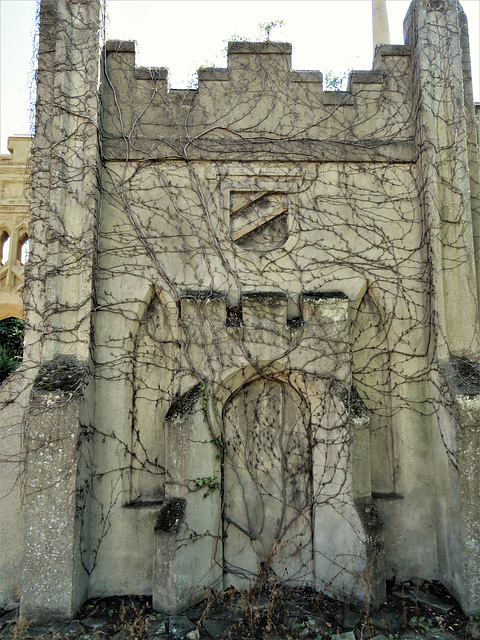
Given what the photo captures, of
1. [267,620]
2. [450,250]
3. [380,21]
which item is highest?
[380,21]

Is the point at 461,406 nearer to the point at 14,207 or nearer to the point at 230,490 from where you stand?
the point at 230,490

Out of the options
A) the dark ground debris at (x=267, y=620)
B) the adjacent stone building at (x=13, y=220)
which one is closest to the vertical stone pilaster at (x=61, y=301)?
the dark ground debris at (x=267, y=620)

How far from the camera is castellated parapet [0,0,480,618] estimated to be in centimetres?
561

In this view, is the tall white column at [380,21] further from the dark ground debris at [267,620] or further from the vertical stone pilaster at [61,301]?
the dark ground debris at [267,620]

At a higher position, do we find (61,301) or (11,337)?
(11,337)

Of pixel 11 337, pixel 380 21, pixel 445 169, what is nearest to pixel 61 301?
pixel 445 169

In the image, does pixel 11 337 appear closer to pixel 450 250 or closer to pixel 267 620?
pixel 267 620

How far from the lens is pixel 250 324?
20.1 feet

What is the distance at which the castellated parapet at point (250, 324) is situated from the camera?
5.61 m

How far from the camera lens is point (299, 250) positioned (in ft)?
21.6

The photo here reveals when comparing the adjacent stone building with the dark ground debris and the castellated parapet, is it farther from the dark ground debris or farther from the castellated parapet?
the dark ground debris

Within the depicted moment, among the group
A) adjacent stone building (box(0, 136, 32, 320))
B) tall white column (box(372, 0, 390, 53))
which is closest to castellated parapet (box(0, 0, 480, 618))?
adjacent stone building (box(0, 136, 32, 320))

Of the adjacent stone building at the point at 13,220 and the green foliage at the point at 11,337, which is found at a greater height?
the adjacent stone building at the point at 13,220

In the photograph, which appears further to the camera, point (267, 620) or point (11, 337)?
point (11, 337)
